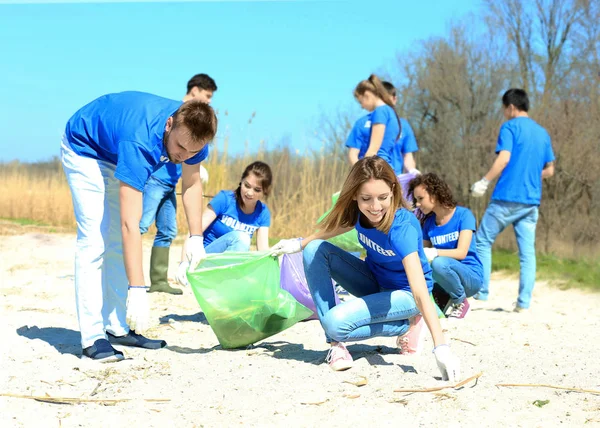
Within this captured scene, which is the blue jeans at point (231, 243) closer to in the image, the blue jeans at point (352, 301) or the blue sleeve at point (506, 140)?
the blue jeans at point (352, 301)

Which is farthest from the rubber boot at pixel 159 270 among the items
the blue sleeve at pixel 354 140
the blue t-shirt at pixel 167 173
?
the blue sleeve at pixel 354 140

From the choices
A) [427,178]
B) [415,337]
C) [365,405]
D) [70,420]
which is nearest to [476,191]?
[427,178]

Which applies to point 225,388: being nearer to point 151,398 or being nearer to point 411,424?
point 151,398

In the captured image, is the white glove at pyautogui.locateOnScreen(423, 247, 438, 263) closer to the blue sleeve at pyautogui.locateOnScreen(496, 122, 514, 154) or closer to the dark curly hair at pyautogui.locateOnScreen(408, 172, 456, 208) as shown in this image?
the dark curly hair at pyautogui.locateOnScreen(408, 172, 456, 208)

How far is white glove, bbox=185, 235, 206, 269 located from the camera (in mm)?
3299

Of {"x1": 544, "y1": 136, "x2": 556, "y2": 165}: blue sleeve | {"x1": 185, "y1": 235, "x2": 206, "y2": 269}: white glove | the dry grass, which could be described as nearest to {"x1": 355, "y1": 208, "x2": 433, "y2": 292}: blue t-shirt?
{"x1": 185, "y1": 235, "x2": 206, "y2": 269}: white glove

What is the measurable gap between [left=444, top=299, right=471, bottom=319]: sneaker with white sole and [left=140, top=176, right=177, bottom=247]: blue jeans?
200 cm

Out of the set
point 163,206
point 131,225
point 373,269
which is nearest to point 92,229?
point 131,225

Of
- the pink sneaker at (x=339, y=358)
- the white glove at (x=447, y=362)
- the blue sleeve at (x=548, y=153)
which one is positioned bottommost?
the pink sneaker at (x=339, y=358)

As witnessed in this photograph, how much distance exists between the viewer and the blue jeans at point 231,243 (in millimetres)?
4137

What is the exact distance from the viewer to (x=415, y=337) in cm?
322

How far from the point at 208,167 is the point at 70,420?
621 cm

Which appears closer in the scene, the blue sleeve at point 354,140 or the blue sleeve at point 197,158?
the blue sleeve at point 197,158

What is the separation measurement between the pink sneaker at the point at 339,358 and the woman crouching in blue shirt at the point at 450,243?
1297 millimetres
